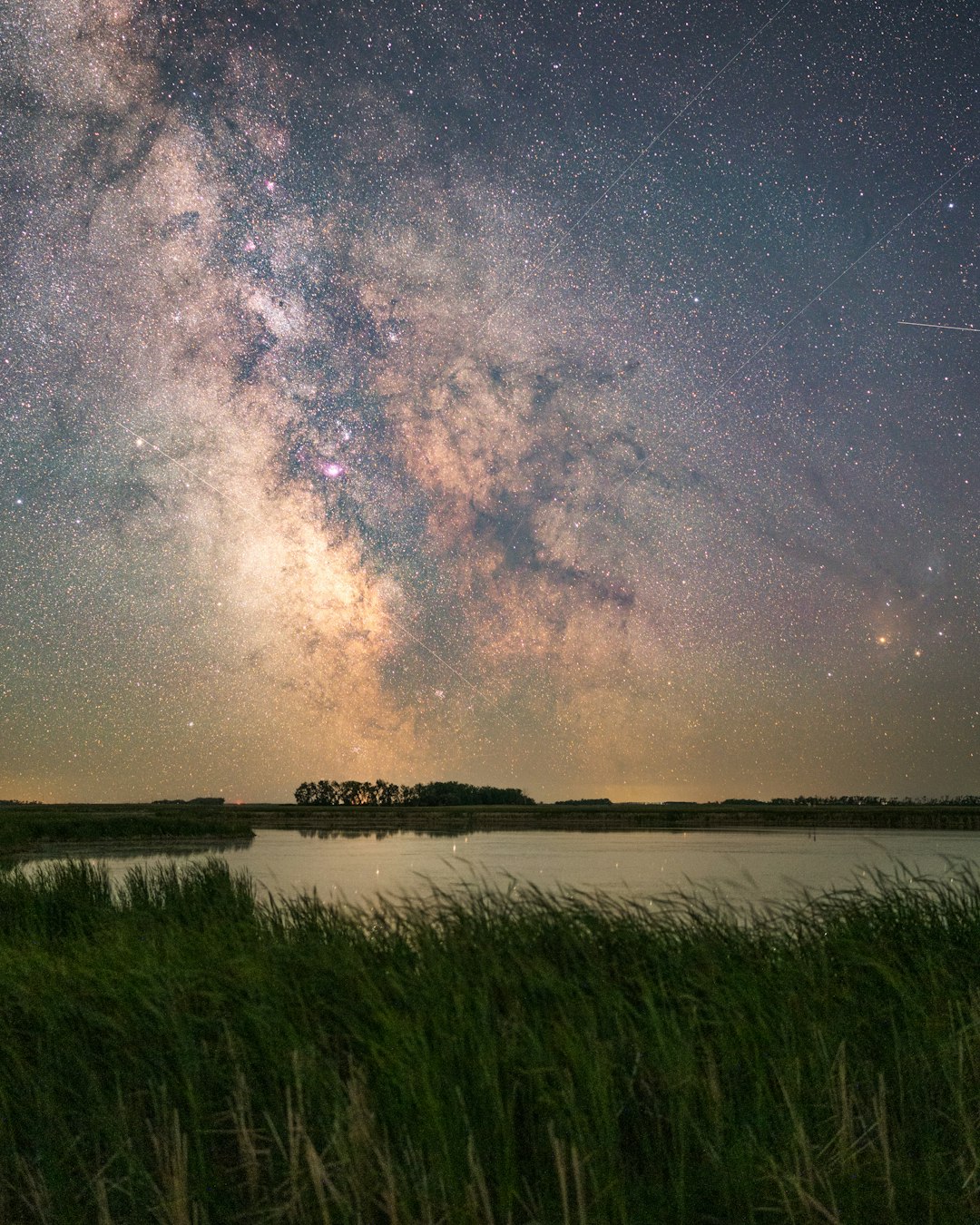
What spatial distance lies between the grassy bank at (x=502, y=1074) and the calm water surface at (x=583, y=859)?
12569 mm

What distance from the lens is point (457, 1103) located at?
6859 mm

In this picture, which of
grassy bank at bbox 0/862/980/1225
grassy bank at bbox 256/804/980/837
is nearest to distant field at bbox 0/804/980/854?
grassy bank at bbox 256/804/980/837

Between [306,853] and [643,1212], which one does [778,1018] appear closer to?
[643,1212]

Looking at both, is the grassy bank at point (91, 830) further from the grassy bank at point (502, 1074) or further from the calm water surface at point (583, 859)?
the grassy bank at point (502, 1074)

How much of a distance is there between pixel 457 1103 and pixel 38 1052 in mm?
4304

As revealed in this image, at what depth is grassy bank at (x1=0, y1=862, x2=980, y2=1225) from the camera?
20.6 feet

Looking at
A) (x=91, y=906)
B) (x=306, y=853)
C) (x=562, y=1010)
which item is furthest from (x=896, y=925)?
(x=306, y=853)

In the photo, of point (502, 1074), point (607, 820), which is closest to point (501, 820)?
point (607, 820)

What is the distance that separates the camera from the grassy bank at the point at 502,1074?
6.28 meters

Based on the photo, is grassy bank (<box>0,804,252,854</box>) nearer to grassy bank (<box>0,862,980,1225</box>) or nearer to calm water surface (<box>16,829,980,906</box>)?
calm water surface (<box>16,829,980,906</box>)

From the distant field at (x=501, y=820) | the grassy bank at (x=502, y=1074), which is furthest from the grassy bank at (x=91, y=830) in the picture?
the grassy bank at (x=502, y=1074)

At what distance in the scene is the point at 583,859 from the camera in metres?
53.2

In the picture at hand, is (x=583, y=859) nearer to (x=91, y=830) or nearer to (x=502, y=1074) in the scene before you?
(x=91, y=830)

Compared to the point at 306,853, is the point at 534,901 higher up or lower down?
higher up
